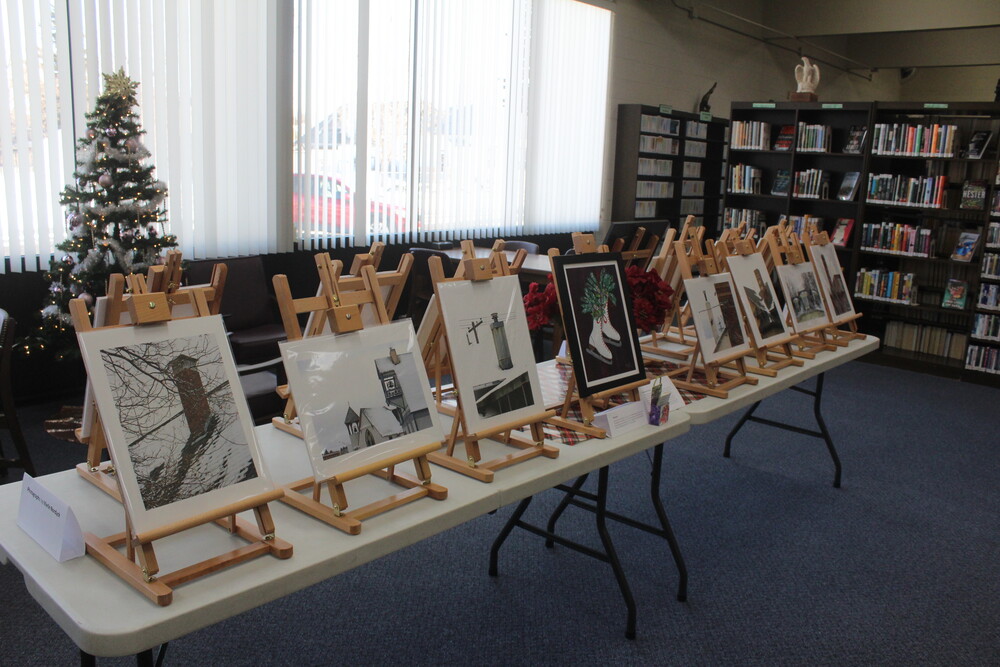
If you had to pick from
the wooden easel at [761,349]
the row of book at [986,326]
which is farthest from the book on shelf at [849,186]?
the wooden easel at [761,349]

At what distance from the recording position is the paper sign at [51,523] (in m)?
1.46

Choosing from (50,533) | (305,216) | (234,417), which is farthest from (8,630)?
(305,216)

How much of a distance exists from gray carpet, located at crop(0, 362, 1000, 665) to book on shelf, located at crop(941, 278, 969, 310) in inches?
94.5

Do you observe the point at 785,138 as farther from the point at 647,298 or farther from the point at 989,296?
the point at 647,298

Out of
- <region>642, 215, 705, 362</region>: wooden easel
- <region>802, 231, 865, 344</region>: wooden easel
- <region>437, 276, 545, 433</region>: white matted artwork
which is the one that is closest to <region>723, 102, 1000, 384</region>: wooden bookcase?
<region>802, 231, 865, 344</region>: wooden easel

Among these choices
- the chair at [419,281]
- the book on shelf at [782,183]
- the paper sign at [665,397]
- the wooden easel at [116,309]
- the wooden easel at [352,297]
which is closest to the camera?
the wooden easel at [116,309]

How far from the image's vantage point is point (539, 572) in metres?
3.04

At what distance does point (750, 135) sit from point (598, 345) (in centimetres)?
590

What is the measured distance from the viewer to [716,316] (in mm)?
2889

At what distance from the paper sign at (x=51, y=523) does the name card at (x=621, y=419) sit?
1363 mm

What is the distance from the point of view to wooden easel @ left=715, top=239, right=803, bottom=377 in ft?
9.94

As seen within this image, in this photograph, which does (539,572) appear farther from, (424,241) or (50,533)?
(424,241)

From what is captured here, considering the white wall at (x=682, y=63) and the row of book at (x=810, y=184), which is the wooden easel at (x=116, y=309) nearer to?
the row of book at (x=810, y=184)

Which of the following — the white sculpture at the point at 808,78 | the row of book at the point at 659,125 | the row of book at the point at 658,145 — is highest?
the white sculpture at the point at 808,78
